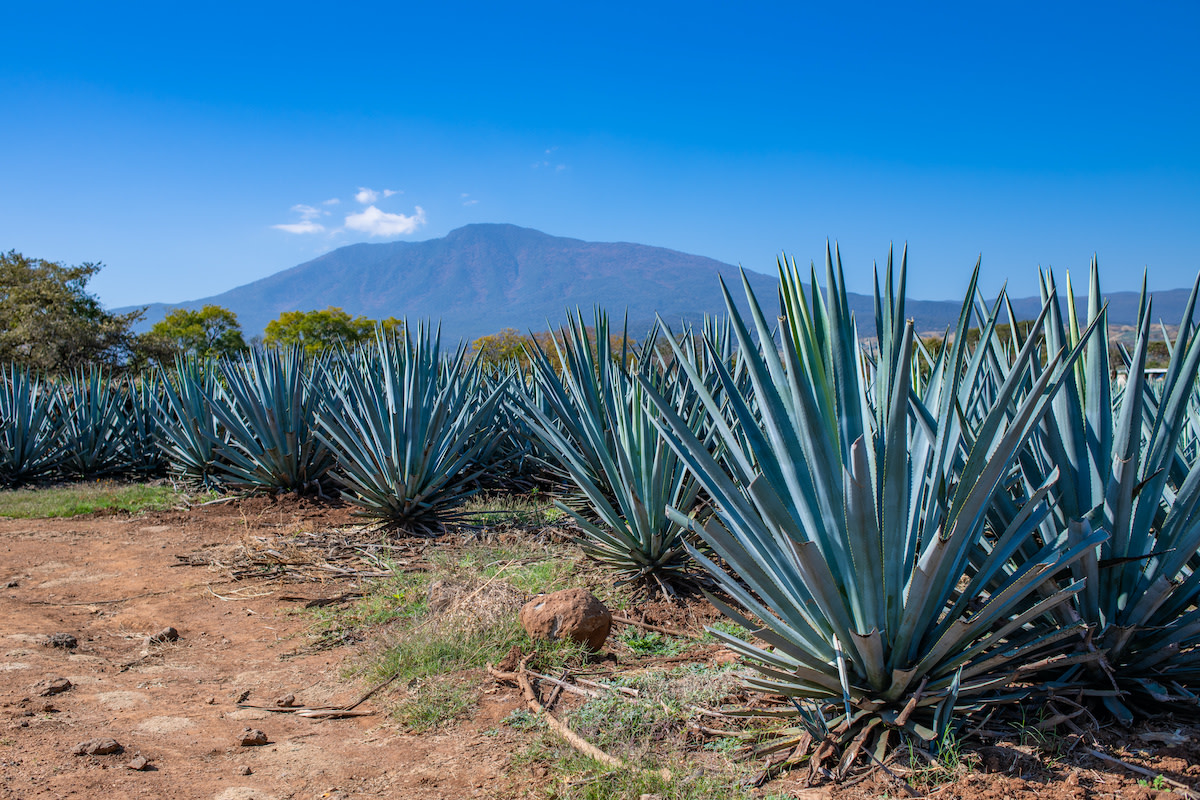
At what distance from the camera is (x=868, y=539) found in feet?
7.65

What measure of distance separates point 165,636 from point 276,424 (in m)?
4.33

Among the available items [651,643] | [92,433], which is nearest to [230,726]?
[651,643]

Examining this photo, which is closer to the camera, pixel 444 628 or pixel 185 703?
pixel 185 703

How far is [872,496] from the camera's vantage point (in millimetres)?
2283

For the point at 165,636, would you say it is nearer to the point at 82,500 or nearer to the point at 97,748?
the point at 97,748

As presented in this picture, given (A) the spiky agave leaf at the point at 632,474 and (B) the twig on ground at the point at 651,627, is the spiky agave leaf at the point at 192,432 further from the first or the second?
(B) the twig on ground at the point at 651,627

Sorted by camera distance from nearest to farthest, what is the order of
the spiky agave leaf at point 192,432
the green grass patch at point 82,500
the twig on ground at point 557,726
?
the twig on ground at point 557,726 < the green grass patch at point 82,500 < the spiky agave leaf at point 192,432

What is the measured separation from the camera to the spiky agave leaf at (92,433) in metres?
13.2

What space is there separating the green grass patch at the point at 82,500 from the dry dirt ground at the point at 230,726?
379 cm

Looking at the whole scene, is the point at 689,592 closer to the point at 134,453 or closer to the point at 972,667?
the point at 972,667

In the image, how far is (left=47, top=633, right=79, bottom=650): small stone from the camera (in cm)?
462

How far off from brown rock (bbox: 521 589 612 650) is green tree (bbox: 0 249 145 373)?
81.0 ft

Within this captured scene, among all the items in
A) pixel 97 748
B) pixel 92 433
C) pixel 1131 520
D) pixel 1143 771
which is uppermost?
pixel 1131 520

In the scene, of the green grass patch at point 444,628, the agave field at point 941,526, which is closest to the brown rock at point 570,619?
the green grass patch at point 444,628
